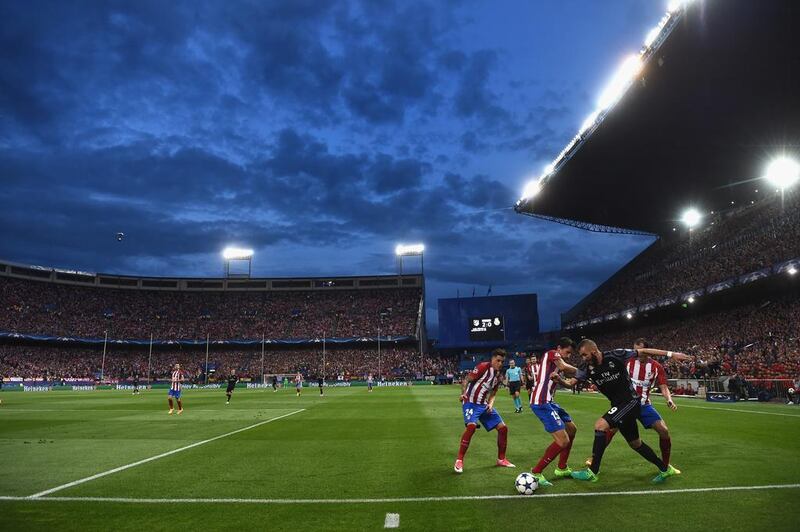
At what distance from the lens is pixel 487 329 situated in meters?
70.5

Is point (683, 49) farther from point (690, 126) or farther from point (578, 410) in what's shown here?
point (578, 410)

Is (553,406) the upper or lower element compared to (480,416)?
upper

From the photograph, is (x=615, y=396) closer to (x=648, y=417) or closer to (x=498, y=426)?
(x=648, y=417)

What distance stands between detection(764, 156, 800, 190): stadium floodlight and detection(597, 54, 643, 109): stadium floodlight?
16778 mm

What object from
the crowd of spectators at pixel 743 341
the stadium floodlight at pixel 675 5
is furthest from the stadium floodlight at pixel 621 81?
the crowd of spectators at pixel 743 341

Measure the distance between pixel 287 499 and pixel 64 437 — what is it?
10922 mm

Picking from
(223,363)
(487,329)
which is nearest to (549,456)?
(487,329)

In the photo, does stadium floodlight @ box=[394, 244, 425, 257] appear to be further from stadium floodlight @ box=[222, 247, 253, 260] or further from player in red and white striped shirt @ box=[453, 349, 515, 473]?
player in red and white striped shirt @ box=[453, 349, 515, 473]

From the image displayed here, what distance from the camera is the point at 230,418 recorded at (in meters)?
20.8

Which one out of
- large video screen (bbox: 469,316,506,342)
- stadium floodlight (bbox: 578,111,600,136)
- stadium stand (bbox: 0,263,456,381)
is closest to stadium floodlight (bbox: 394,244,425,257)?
stadium stand (bbox: 0,263,456,381)

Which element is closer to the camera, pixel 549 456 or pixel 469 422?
pixel 549 456

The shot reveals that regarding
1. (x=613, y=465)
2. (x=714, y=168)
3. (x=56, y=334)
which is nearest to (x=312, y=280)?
(x=56, y=334)

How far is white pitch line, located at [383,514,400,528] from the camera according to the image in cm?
614

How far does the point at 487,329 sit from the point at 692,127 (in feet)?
135
